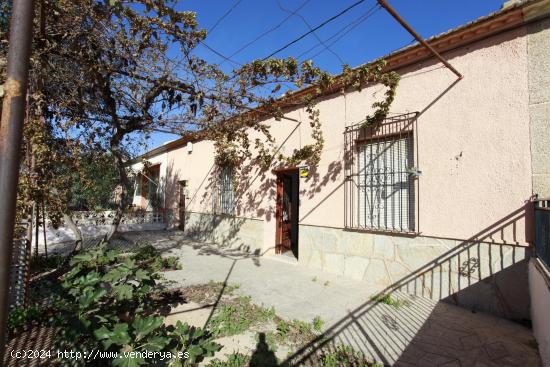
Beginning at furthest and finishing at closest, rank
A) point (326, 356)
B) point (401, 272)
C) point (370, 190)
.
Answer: point (370, 190), point (401, 272), point (326, 356)

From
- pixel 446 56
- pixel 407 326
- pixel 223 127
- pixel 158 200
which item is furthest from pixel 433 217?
pixel 158 200

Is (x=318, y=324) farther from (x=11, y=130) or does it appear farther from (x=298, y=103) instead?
(x=298, y=103)

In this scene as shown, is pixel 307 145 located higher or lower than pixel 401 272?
higher

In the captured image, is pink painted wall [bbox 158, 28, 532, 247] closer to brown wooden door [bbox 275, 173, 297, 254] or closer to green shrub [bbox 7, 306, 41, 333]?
brown wooden door [bbox 275, 173, 297, 254]

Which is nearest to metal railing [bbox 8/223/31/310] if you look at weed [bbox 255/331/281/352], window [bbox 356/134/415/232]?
weed [bbox 255/331/281/352]

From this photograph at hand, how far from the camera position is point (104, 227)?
10.5 meters

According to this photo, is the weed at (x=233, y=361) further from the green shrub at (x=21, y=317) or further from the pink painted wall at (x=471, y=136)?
the pink painted wall at (x=471, y=136)

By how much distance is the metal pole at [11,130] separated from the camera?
3.08ft

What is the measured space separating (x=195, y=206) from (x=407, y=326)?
28.9ft

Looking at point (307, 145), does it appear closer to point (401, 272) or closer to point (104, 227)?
point (401, 272)

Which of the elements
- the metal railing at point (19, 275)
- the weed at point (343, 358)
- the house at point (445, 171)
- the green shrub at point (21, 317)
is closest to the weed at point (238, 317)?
the weed at point (343, 358)

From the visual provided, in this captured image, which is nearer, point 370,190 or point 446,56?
point 446,56

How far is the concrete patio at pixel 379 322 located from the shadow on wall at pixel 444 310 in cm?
1

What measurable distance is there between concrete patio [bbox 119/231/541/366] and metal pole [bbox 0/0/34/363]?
2704mm
